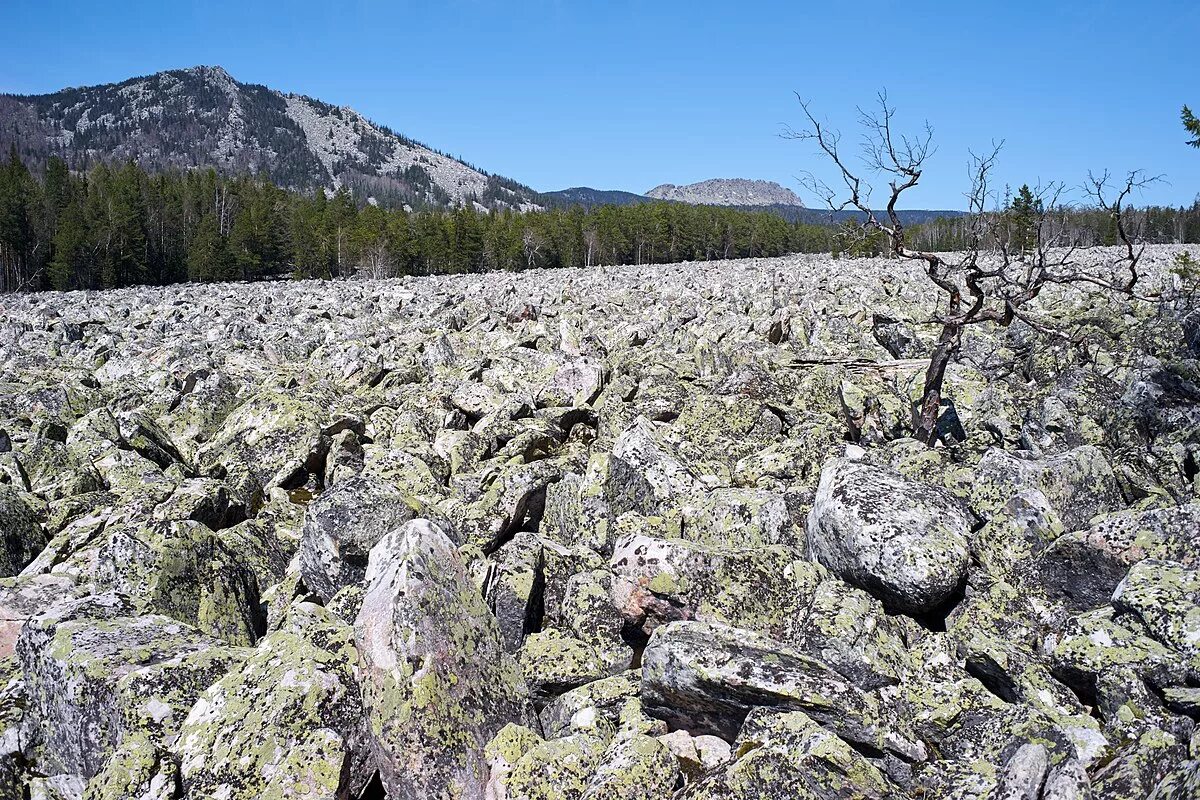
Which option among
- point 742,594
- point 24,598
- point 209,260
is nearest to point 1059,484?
point 742,594

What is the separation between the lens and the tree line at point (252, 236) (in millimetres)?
79312

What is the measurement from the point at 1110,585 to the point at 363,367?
577 inches

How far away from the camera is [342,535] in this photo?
7133mm

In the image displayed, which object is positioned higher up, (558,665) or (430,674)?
(430,674)

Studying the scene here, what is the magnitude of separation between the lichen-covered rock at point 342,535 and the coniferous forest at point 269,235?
70811 mm

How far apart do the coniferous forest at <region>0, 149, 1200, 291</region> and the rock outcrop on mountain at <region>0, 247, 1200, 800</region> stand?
6678cm

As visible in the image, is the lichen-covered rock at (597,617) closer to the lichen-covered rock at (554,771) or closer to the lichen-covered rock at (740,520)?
the lichen-covered rock at (554,771)

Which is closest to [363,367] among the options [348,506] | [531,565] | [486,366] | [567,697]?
[486,366]

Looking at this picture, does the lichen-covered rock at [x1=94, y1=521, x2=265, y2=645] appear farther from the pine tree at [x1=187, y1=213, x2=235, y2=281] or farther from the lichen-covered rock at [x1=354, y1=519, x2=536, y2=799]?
the pine tree at [x1=187, y1=213, x2=235, y2=281]

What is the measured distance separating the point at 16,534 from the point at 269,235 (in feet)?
306

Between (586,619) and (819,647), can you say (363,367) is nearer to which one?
(586,619)

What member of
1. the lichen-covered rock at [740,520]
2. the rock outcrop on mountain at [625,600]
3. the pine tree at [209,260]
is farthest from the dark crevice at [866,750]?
the pine tree at [209,260]

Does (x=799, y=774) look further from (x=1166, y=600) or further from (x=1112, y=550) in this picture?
(x=1112, y=550)

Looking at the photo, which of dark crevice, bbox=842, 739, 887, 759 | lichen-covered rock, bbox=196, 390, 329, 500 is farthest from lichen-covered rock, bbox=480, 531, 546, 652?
lichen-covered rock, bbox=196, 390, 329, 500
